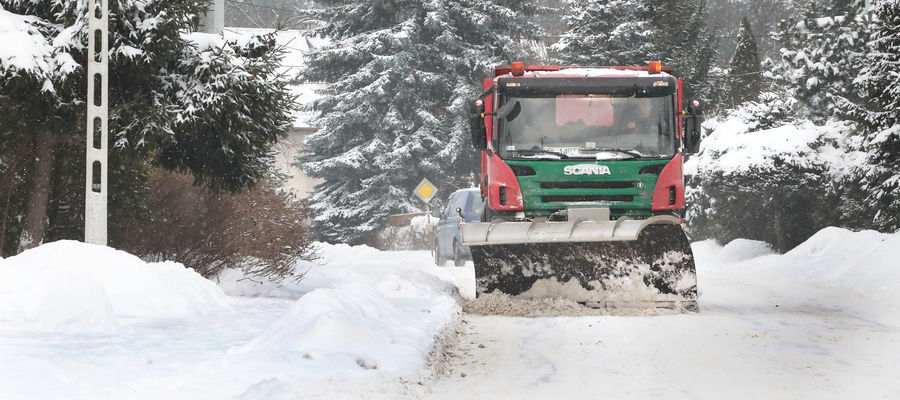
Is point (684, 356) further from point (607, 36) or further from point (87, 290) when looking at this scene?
point (607, 36)

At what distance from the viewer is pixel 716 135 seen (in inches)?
1105

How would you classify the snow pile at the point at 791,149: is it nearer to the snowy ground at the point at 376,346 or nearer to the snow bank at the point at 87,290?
the snowy ground at the point at 376,346

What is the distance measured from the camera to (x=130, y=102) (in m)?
13.1

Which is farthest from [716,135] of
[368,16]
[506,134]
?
[368,16]

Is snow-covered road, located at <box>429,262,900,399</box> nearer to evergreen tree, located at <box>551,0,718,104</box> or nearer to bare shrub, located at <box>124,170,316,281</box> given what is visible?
bare shrub, located at <box>124,170,316,281</box>

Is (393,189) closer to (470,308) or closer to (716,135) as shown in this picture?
(716,135)

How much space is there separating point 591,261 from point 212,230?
559 cm

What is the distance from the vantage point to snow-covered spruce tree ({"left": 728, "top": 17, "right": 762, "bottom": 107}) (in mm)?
37000

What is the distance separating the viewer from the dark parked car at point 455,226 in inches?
872

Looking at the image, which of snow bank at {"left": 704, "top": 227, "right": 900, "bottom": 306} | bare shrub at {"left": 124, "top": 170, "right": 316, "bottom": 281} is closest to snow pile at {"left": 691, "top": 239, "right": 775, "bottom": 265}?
snow bank at {"left": 704, "top": 227, "right": 900, "bottom": 306}

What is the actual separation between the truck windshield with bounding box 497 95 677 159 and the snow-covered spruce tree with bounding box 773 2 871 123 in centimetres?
1737

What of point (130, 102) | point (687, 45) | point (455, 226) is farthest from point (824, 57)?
point (130, 102)

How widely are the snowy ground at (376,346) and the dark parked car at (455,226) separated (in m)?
8.44

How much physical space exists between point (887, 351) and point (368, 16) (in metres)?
38.9
